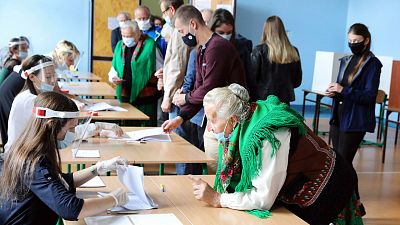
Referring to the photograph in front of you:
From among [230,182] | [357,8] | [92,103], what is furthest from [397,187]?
[357,8]

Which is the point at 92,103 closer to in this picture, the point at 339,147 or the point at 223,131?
the point at 339,147

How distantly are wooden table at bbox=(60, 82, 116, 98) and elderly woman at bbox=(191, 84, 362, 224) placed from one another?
11.1ft

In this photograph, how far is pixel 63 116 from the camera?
1.97 meters

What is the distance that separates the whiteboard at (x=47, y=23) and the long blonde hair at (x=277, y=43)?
583 cm

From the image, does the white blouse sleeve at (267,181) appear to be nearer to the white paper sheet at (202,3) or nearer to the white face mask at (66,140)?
the white face mask at (66,140)

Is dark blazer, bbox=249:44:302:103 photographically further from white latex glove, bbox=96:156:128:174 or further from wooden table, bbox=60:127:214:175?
white latex glove, bbox=96:156:128:174

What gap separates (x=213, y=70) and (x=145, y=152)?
66 cm

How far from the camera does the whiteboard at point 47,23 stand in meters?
9.05

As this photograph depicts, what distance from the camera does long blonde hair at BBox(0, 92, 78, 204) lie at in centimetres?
187

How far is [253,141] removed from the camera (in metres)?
2.04

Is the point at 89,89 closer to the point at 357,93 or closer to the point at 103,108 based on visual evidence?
the point at 103,108

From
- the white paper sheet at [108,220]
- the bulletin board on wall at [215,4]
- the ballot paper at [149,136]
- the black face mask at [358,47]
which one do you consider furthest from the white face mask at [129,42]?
the bulletin board on wall at [215,4]

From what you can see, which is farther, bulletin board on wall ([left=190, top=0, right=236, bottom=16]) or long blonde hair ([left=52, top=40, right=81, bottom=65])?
bulletin board on wall ([left=190, top=0, right=236, bottom=16])

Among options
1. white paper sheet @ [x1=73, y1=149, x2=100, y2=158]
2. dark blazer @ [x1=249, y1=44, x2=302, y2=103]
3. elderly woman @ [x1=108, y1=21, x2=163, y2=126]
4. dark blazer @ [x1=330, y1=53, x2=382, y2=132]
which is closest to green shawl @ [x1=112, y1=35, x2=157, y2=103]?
elderly woman @ [x1=108, y1=21, x2=163, y2=126]
